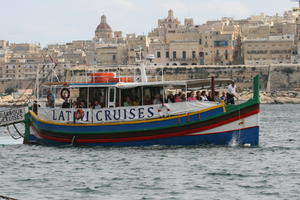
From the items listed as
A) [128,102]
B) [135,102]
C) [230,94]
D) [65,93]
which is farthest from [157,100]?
[65,93]

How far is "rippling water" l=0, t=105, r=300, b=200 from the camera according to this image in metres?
21.7

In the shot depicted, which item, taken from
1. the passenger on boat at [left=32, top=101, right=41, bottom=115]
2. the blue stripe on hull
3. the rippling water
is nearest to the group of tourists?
the blue stripe on hull

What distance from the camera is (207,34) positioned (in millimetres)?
156125

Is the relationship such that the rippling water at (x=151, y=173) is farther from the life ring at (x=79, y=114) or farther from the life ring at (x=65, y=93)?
the life ring at (x=65, y=93)

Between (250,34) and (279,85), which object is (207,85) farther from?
(250,34)

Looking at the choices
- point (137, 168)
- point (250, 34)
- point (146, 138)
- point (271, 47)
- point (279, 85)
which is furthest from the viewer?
point (250, 34)

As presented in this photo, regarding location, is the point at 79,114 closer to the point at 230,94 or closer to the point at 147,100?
the point at 147,100

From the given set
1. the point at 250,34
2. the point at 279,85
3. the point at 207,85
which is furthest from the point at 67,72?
the point at 207,85

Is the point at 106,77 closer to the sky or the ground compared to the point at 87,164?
closer to the sky

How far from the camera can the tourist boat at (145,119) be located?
2811 cm

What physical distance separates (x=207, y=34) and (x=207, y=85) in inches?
4962

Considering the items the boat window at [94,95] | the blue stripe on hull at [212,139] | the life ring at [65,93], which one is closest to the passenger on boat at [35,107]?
the life ring at [65,93]

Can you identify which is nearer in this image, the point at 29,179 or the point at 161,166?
the point at 29,179

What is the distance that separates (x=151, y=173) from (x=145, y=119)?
13.1ft
